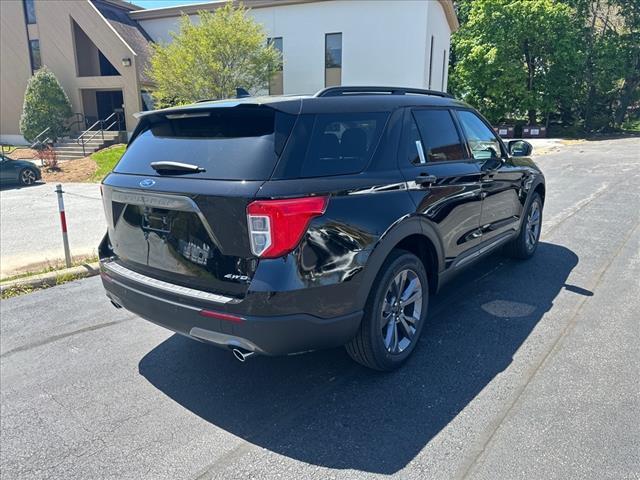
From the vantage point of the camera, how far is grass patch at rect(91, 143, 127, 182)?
680 inches

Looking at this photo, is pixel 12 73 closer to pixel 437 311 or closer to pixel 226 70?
pixel 226 70

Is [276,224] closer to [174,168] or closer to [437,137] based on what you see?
[174,168]

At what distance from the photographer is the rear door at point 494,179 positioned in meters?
4.38

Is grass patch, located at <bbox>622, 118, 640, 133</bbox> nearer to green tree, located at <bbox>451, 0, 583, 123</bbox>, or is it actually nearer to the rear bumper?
green tree, located at <bbox>451, 0, 583, 123</bbox>

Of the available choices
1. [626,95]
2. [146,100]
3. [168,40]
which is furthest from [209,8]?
[626,95]

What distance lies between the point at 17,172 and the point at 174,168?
15.3 m

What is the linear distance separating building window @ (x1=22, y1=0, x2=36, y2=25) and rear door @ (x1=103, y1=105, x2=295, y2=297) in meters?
28.8

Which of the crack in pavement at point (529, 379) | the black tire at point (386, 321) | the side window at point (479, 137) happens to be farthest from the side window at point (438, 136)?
the crack in pavement at point (529, 379)

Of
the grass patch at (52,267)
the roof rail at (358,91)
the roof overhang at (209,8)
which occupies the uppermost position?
the roof overhang at (209,8)

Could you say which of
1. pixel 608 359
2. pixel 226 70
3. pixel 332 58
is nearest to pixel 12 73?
pixel 226 70

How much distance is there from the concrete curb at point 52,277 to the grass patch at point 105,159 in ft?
40.1

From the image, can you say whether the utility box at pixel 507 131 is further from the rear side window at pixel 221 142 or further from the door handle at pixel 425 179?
the rear side window at pixel 221 142

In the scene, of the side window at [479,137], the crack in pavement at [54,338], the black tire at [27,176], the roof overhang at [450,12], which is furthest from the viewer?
the roof overhang at [450,12]

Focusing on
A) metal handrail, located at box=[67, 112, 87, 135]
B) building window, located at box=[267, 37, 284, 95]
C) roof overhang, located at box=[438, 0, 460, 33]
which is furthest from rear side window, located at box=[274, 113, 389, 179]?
metal handrail, located at box=[67, 112, 87, 135]
